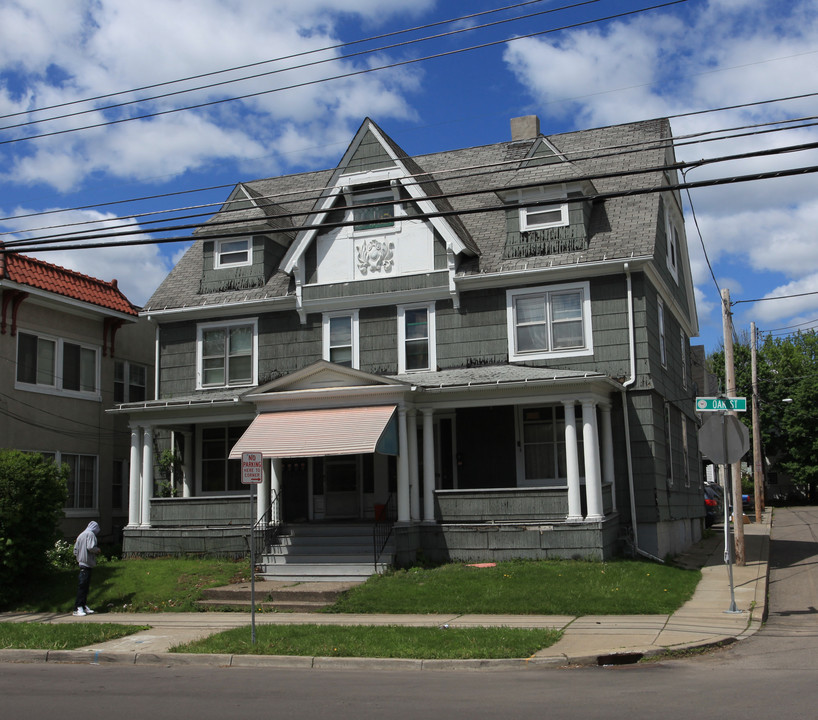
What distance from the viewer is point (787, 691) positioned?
8133mm

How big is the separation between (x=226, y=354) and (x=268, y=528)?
5593 mm

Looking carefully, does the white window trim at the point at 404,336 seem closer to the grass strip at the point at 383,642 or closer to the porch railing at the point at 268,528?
the porch railing at the point at 268,528

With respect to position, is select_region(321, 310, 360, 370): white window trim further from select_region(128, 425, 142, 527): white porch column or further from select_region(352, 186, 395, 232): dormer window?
select_region(128, 425, 142, 527): white porch column

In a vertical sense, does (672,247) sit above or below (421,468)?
above

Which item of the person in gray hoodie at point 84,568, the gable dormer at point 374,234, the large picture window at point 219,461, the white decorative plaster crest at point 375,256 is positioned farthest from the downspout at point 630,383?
the person in gray hoodie at point 84,568

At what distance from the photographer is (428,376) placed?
20.0m

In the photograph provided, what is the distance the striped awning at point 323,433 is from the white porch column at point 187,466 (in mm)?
4592

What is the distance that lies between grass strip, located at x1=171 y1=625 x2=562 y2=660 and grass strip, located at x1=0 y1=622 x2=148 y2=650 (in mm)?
1727

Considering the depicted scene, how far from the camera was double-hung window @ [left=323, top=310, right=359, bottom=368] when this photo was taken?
842 inches

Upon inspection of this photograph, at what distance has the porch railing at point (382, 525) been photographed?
57.0ft

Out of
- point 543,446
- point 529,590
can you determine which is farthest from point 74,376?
point 529,590

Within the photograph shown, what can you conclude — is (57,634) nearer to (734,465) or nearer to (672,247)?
(734,465)

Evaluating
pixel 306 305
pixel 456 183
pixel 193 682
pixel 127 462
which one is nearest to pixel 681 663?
pixel 193 682

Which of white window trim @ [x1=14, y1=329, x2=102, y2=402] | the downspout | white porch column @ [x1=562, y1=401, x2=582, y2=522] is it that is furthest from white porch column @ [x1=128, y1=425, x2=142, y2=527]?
the downspout
